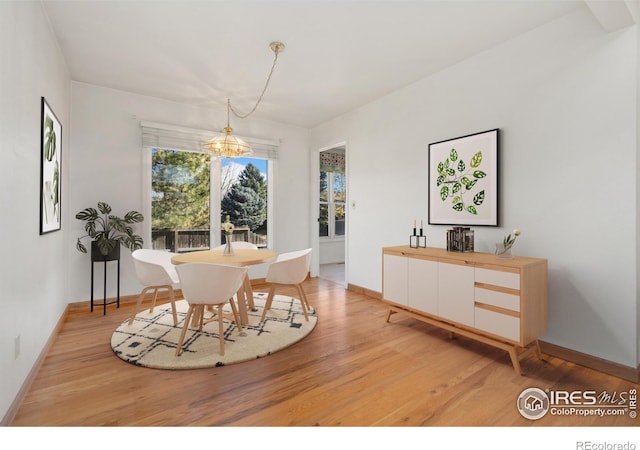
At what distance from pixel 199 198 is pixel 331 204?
129 inches

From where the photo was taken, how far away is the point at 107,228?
3635mm

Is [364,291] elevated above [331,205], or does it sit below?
below

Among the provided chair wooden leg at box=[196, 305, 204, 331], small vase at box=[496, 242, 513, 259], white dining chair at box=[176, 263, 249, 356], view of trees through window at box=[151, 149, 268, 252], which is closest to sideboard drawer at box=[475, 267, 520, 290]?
small vase at box=[496, 242, 513, 259]

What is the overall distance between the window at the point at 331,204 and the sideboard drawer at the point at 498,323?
15.6ft

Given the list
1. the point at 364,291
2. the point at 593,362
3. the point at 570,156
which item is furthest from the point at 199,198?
the point at 593,362

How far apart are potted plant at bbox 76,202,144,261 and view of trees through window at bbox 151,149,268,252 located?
0.46 meters

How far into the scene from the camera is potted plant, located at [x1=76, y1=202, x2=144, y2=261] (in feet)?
11.1

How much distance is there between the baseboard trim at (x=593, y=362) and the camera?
2.04 m

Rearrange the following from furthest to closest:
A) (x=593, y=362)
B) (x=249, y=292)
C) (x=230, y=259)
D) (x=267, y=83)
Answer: (x=267, y=83) < (x=249, y=292) < (x=230, y=259) < (x=593, y=362)

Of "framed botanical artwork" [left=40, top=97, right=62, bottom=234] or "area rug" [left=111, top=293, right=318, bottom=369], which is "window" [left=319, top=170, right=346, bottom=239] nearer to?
"area rug" [left=111, top=293, right=318, bottom=369]

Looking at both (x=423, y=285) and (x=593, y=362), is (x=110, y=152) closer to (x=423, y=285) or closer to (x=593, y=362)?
(x=423, y=285)

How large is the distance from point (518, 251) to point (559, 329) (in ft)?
2.17
